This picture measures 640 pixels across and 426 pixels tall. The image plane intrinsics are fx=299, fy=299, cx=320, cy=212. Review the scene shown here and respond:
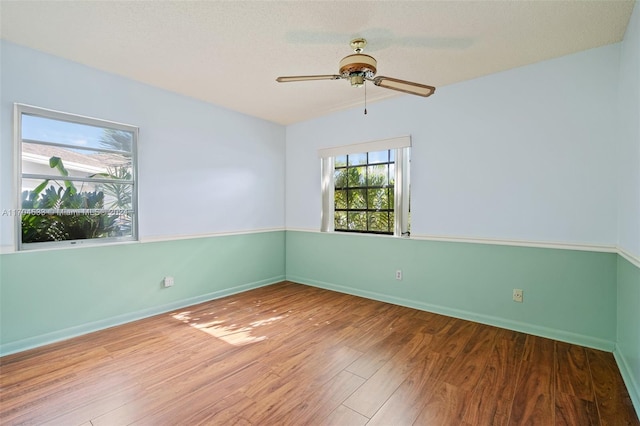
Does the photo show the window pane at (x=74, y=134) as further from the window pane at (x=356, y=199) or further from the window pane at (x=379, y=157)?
the window pane at (x=379, y=157)

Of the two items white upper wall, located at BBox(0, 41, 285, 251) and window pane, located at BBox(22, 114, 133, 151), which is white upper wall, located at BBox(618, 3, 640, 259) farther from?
window pane, located at BBox(22, 114, 133, 151)

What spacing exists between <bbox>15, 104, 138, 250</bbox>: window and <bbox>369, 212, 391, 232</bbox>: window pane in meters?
2.89

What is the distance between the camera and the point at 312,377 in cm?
218

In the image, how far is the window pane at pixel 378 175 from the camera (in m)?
3.99

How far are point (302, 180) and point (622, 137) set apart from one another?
362cm

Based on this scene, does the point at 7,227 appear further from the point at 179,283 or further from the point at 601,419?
the point at 601,419

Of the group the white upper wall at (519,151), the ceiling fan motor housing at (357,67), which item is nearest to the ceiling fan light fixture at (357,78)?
the ceiling fan motor housing at (357,67)

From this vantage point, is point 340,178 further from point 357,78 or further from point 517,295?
point 517,295

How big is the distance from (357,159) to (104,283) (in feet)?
11.0

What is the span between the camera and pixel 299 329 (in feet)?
9.95

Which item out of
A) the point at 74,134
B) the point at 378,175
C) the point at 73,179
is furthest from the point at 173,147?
the point at 378,175

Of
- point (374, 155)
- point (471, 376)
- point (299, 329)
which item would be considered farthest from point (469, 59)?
point (299, 329)

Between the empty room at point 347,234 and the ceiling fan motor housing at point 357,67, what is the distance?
0.6 inches

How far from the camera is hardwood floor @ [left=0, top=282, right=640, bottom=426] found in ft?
5.86
